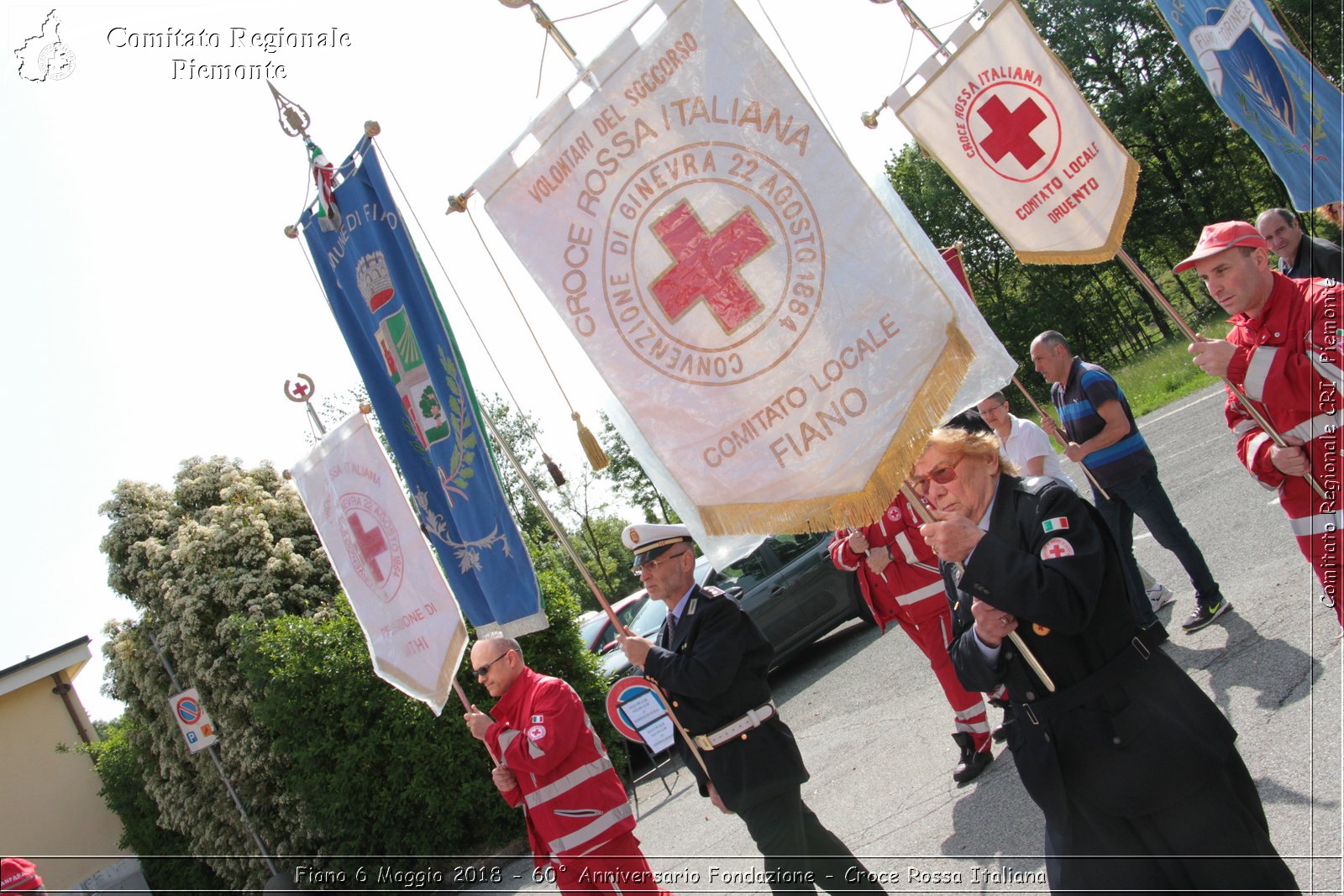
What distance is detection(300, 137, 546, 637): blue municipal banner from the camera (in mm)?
5133

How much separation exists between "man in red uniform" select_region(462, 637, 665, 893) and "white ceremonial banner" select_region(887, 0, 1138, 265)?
302cm

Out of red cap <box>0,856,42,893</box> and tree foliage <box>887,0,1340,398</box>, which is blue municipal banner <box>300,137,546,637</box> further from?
tree foliage <box>887,0,1340,398</box>

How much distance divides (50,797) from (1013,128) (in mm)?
19736

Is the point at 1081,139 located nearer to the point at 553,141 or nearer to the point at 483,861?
the point at 553,141

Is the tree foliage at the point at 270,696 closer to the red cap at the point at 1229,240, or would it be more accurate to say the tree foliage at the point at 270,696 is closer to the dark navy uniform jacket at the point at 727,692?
the dark navy uniform jacket at the point at 727,692

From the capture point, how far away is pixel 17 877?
18.9ft

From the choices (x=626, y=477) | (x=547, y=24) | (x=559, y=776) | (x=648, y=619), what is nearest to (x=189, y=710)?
(x=648, y=619)

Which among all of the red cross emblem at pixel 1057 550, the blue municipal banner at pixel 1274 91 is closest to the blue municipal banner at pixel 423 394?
the red cross emblem at pixel 1057 550

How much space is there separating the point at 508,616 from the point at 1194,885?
3451mm

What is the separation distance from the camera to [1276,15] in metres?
4.67

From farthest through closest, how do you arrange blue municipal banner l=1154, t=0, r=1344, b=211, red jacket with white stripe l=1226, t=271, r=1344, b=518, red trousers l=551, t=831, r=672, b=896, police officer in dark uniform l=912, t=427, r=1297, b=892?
red trousers l=551, t=831, r=672, b=896, blue municipal banner l=1154, t=0, r=1344, b=211, red jacket with white stripe l=1226, t=271, r=1344, b=518, police officer in dark uniform l=912, t=427, r=1297, b=892

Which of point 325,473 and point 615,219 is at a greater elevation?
point 325,473

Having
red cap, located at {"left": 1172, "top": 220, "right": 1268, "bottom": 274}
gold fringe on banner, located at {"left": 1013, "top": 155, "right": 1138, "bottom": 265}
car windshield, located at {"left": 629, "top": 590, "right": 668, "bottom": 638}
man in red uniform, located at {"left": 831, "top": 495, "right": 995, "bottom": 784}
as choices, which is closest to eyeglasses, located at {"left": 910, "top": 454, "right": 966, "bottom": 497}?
red cap, located at {"left": 1172, "top": 220, "right": 1268, "bottom": 274}

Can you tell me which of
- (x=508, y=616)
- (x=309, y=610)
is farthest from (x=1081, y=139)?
(x=309, y=610)
